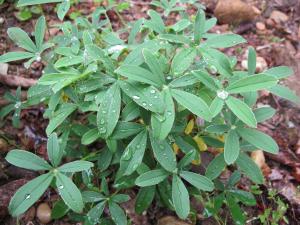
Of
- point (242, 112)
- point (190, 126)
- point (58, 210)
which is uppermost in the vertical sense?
point (242, 112)

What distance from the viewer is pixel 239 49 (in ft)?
9.43

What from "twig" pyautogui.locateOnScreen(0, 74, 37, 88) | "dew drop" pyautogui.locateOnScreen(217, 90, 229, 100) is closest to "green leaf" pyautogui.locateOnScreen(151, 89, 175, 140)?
"dew drop" pyautogui.locateOnScreen(217, 90, 229, 100)

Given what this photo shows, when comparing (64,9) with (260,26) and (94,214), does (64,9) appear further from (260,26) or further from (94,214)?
(260,26)

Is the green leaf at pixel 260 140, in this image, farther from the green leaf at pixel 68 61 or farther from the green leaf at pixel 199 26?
the green leaf at pixel 68 61

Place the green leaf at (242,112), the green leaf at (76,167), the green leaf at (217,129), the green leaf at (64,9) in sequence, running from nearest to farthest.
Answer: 1. the green leaf at (242,112)
2. the green leaf at (76,167)
3. the green leaf at (217,129)
4. the green leaf at (64,9)

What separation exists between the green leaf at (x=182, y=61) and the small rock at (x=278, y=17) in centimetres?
162

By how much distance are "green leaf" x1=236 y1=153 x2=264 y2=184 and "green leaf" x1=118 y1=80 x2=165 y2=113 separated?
20.9 inches

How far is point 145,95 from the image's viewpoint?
1.60m

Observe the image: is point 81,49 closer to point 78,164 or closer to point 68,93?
point 68,93

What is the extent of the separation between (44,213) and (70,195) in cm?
55

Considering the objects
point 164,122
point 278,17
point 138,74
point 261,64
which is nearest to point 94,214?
point 164,122

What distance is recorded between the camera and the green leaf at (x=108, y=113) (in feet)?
5.35

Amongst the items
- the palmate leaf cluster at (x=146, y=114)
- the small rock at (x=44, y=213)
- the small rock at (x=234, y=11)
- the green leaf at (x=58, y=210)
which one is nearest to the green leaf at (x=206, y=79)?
the palmate leaf cluster at (x=146, y=114)

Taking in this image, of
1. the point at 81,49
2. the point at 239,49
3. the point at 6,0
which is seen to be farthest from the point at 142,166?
the point at 6,0
